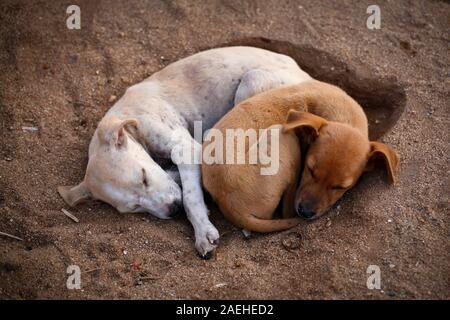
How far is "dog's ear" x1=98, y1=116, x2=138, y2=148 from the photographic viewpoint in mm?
4387

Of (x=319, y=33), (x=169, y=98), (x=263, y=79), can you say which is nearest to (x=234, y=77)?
(x=263, y=79)

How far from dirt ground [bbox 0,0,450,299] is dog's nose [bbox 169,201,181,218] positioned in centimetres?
11

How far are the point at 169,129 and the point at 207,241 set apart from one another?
1186 millimetres

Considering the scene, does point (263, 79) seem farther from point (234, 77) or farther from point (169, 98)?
point (169, 98)

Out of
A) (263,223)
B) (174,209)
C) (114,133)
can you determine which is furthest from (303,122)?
(114,133)

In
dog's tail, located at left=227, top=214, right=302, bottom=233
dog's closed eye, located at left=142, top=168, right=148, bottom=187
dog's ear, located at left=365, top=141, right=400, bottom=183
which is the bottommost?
dog's tail, located at left=227, top=214, right=302, bottom=233

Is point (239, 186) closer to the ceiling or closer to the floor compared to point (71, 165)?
closer to the ceiling

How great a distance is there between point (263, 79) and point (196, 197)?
1.33 metres

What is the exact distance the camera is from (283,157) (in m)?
Answer: 4.17

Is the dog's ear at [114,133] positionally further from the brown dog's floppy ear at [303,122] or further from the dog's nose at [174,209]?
the brown dog's floppy ear at [303,122]

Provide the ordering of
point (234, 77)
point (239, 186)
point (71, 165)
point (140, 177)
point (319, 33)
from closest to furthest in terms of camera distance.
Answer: point (239, 186), point (140, 177), point (71, 165), point (234, 77), point (319, 33)

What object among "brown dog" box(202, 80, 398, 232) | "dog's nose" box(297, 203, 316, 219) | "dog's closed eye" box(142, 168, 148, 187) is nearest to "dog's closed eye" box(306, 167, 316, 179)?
"brown dog" box(202, 80, 398, 232)

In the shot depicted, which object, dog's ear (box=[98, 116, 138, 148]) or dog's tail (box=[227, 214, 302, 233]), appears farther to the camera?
dog's ear (box=[98, 116, 138, 148])

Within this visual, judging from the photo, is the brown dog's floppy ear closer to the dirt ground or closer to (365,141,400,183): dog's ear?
(365,141,400,183): dog's ear
